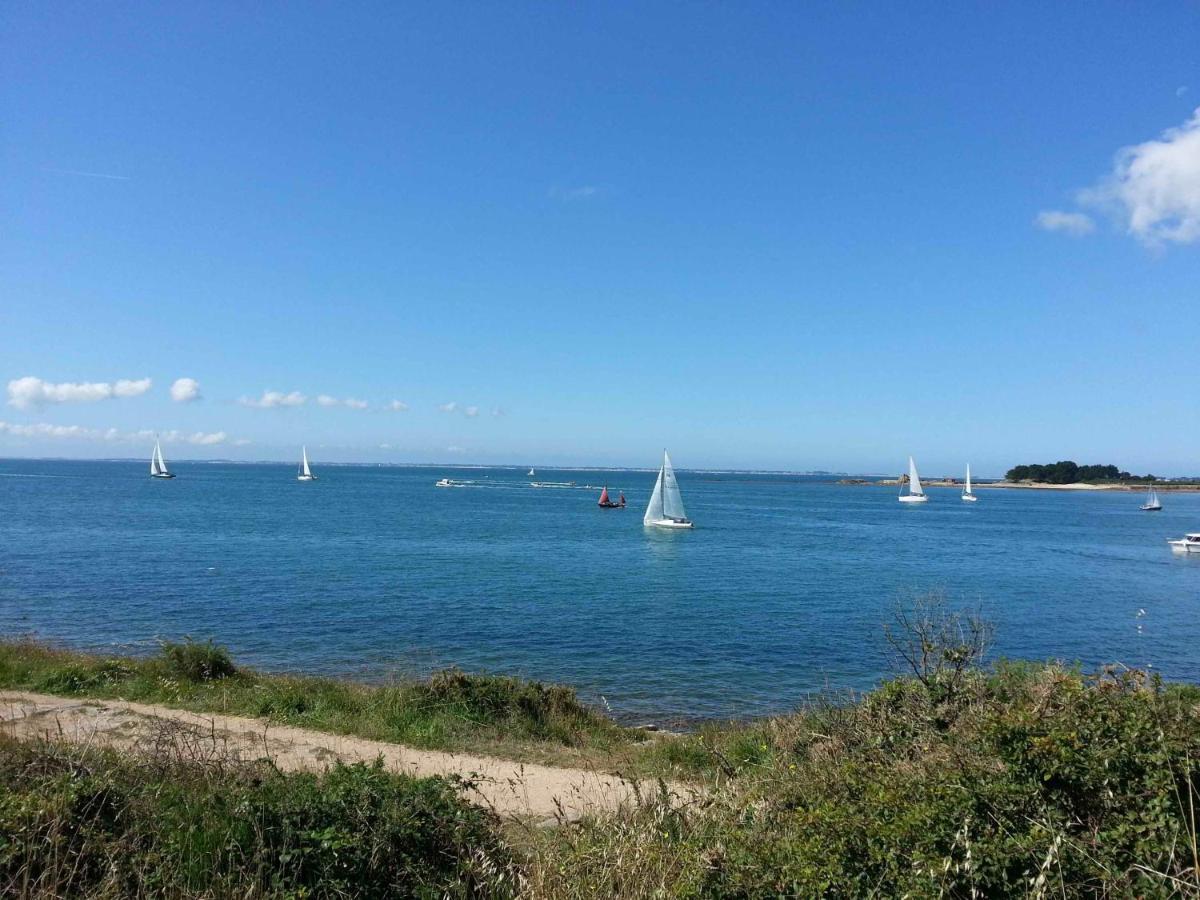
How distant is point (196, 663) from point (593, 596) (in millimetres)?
18885

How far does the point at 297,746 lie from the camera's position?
10.7 metres

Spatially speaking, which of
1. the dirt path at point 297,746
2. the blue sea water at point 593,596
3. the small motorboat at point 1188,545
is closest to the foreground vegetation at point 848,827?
the dirt path at point 297,746

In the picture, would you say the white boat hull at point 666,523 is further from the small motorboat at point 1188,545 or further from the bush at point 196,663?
the bush at point 196,663

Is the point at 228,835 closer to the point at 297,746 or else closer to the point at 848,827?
the point at 848,827

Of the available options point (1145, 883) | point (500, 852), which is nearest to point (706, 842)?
point (500, 852)

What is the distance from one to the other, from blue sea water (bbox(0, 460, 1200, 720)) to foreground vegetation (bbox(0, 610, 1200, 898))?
10.9 metres

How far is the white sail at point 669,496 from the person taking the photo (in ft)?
216

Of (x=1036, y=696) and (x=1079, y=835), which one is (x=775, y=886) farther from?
(x=1036, y=696)

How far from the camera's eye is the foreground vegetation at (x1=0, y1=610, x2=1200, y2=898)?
150 inches

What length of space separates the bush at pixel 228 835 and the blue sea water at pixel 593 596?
11.0 metres

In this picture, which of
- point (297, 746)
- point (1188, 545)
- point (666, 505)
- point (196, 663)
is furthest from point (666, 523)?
point (297, 746)

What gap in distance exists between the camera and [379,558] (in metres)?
42.6

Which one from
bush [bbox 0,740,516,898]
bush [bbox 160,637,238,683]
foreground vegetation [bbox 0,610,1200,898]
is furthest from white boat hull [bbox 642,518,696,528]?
bush [bbox 0,740,516,898]

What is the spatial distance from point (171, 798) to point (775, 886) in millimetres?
4370
